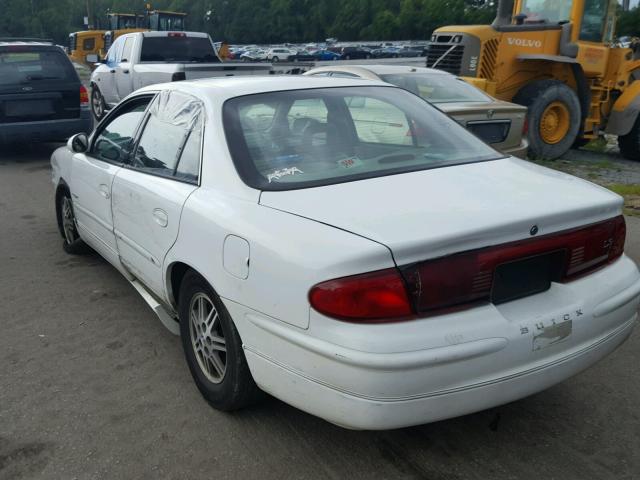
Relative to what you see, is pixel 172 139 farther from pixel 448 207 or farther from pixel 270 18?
pixel 270 18

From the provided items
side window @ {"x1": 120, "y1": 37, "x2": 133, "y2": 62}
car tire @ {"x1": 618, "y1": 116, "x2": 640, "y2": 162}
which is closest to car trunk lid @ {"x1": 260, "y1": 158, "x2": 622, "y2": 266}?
car tire @ {"x1": 618, "y1": 116, "x2": 640, "y2": 162}

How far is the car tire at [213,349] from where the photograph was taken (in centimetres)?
281

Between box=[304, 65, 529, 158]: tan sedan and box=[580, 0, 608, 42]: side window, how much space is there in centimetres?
432

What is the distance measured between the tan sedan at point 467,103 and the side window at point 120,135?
3140mm

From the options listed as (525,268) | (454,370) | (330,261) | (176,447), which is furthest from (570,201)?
(176,447)

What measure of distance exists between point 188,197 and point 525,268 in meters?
1.58

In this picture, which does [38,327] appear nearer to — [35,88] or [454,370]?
[454,370]

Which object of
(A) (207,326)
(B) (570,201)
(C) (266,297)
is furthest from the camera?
(A) (207,326)

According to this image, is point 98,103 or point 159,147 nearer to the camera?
point 159,147

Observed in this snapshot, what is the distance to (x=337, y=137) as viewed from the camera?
3328 millimetres

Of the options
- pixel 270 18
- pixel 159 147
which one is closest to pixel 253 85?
pixel 159 147

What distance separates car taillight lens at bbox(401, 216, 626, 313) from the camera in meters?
2.31

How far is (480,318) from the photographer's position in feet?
7.79

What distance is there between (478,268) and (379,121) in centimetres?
169
